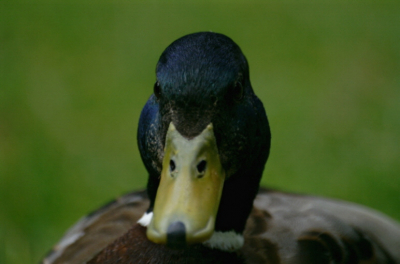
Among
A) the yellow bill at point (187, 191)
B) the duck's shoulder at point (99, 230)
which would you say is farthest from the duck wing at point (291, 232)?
the yellow bill at point (187, 191)

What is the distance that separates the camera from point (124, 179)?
3.16 meters

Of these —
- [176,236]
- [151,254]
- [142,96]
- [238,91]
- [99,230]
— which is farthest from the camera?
[142,96]

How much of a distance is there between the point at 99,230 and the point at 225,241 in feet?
1.83

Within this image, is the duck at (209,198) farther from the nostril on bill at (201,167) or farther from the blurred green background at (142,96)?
the blurred green background at (142,96)

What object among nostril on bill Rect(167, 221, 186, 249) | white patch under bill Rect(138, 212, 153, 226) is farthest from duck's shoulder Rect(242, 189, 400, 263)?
nostril on bill Rect(167, 221, 186, 249)

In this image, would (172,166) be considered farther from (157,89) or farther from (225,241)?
(225,241)

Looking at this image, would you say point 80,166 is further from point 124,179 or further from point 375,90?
point 375,90

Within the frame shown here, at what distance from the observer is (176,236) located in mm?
1078

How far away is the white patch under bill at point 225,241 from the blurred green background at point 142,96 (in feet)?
4.04

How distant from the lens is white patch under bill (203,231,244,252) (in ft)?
4.99

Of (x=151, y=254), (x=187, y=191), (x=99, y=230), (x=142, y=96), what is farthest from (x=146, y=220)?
(x=142, y=96)

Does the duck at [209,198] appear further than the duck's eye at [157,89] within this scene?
No

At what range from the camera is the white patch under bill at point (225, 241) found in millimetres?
1521

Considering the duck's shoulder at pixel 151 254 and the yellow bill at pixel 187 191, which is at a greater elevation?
the yellow bill at pixel 187 191
